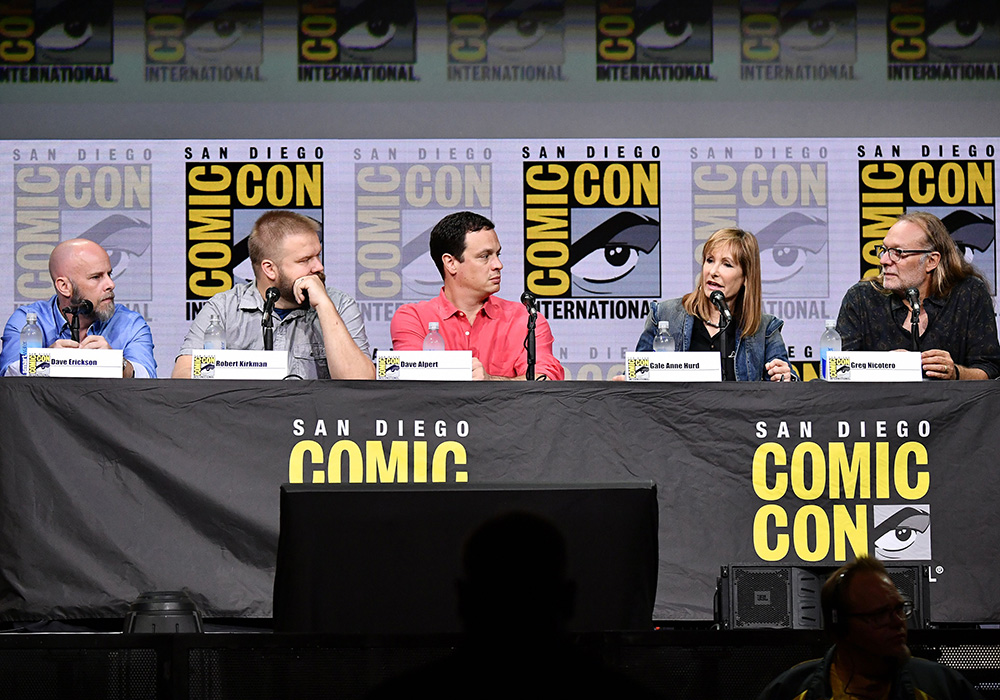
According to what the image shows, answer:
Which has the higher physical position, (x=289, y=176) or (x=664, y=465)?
(x=289, y=176)

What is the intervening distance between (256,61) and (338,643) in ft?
12.9

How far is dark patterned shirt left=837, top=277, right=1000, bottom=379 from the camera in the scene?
3.83 metres

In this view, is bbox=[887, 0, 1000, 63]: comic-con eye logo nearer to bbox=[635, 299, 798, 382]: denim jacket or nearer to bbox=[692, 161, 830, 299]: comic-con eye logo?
bbox=[692, 161, 830, 299]: comic-con eye logo

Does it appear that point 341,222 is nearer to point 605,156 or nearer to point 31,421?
point 605,156

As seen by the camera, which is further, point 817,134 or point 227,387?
point 817,134

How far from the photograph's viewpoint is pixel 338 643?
1.77 m

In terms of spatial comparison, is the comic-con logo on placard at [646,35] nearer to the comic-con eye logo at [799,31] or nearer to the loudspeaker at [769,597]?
the comic-con eye logo at [799,31]

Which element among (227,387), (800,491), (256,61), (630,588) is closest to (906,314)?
(800,491)

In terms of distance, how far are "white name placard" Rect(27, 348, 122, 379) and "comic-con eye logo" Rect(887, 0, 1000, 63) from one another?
142 inches

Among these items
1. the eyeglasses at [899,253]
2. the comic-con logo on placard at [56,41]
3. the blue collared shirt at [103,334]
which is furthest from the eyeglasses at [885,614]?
the comic-con logo on placard at [56,41]

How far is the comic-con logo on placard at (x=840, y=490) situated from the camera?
3.10m

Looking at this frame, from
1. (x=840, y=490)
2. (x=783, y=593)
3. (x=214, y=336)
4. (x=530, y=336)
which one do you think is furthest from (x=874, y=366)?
(x=214, y=336)

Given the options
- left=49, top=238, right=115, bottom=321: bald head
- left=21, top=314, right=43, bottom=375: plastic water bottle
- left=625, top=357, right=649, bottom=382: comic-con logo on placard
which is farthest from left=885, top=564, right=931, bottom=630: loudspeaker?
left=49, top=238, right=115, bottom=321: bald head

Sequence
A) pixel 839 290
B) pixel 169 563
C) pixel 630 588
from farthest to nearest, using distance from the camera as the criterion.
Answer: pixel 839 290 → pixel 169 563 → pixel 630 588
